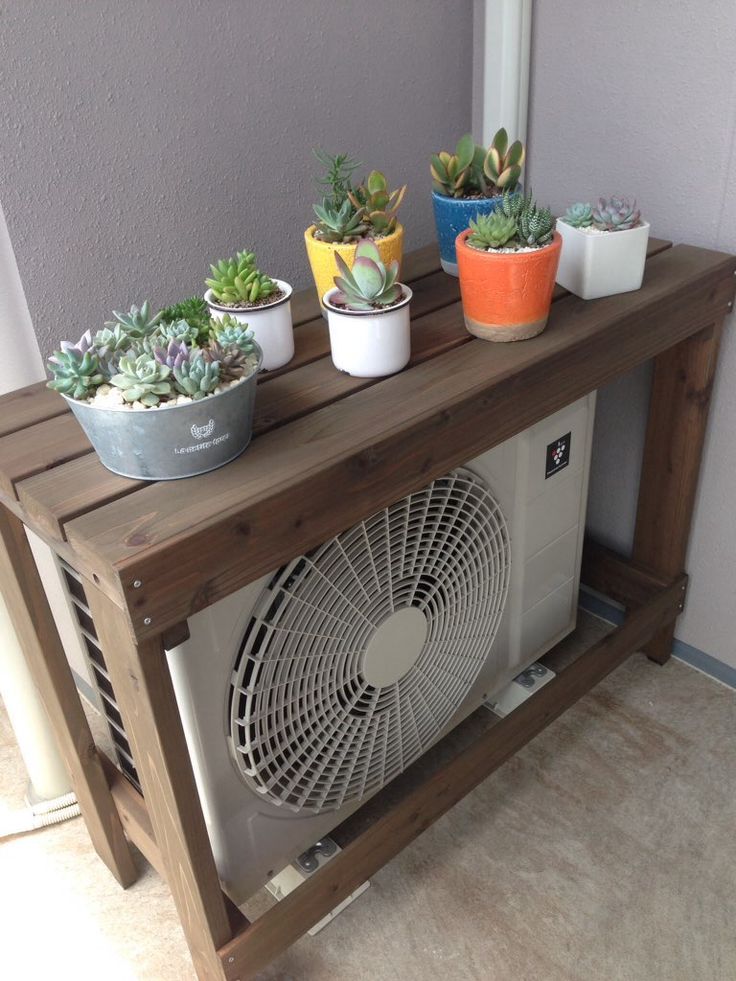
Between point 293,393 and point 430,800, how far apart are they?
656 mm

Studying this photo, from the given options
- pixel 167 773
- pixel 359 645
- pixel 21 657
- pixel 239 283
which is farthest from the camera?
pixel 21 657

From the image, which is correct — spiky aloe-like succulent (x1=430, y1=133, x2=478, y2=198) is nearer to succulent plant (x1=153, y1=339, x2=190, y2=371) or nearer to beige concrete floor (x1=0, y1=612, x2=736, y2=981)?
succulent plant (x1=153, y1=339, x2=190, y2=371)

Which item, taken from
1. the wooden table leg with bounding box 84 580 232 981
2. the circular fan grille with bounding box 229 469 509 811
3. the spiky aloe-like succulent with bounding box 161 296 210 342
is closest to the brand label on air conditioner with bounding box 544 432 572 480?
the circular fan grille with bounding box 229 469 509 811

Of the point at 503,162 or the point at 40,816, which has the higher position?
the point at 503,162

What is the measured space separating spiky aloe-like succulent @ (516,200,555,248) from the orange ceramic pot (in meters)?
0.01

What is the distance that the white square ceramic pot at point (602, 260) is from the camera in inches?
46.5

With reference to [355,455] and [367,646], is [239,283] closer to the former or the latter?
[355,455]

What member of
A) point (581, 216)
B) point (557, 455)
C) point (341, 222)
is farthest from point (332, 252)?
point (557, 455)

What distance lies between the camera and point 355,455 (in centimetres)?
91

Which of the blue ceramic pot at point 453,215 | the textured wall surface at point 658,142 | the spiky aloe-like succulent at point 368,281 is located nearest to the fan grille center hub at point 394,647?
the spiky aloe-like succulent at point 368,281

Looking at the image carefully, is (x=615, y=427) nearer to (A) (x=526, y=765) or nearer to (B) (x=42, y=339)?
(A) (x=526, y=765)

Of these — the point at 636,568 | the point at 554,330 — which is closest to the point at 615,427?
the point at 636,568

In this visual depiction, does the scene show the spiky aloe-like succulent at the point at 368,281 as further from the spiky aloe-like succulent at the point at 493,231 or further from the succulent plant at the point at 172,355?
the succulent plant at the point at 172,355

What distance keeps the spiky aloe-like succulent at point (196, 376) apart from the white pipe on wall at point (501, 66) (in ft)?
2.97
